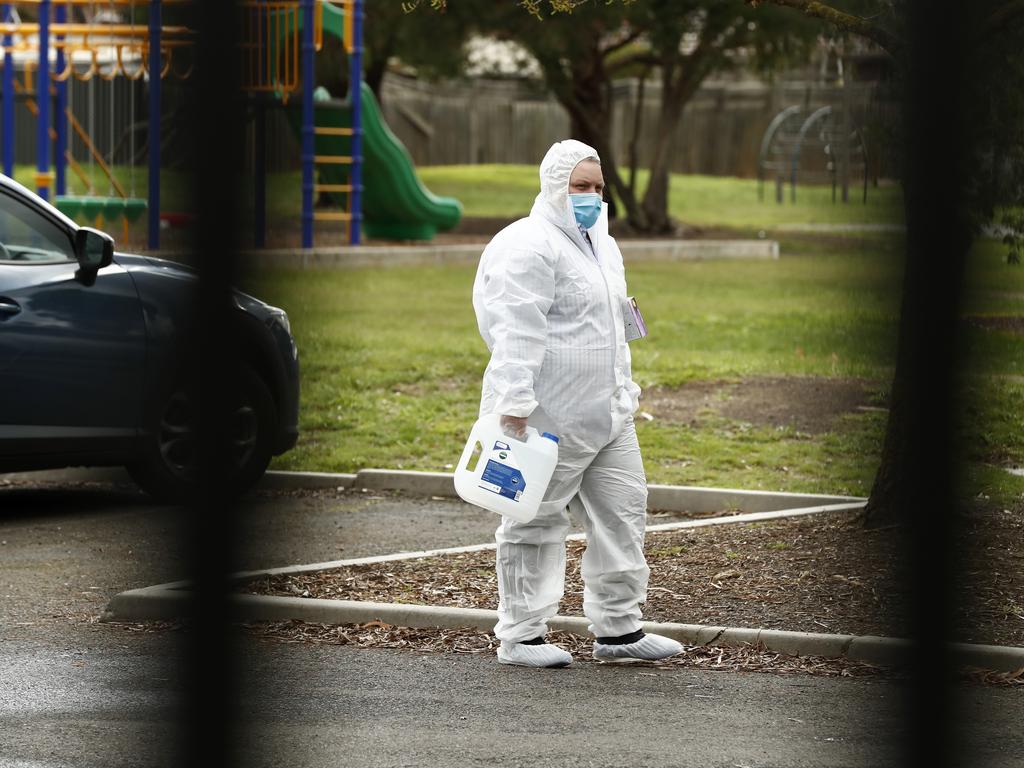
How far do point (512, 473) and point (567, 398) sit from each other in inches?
11.7

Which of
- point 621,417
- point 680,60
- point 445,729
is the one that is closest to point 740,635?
point 621,417

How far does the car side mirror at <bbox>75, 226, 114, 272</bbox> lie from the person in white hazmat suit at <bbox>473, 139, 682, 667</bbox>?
8.90ft

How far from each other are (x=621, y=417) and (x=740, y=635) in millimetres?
838

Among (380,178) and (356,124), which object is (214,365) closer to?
(356,124)

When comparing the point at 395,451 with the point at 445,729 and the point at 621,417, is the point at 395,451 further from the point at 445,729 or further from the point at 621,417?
the point at 445,729

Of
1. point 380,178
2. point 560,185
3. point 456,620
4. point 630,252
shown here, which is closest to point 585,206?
point 560,185

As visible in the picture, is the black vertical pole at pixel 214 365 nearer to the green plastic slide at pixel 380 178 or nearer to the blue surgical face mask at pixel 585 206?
the blue surgical face mask at pixel 585 206

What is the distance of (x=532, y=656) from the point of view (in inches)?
209

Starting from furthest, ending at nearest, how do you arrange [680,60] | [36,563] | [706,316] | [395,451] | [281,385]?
[680,60] < [706,316] < [395,451] < [36,563] < [281,385]

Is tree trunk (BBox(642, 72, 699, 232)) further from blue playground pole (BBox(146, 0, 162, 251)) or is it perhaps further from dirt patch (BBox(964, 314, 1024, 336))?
dirt patch (BBox(964, 314, 1024, 336))

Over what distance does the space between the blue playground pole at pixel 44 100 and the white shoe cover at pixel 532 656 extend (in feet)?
45.5

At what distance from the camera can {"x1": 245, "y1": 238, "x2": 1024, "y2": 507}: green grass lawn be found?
1.44 metres

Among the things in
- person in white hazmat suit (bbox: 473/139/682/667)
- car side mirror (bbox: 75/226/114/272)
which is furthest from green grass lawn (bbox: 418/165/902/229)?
person in white hazmat suit (bbox: 473/139/682/667)

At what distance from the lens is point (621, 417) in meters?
5.28
